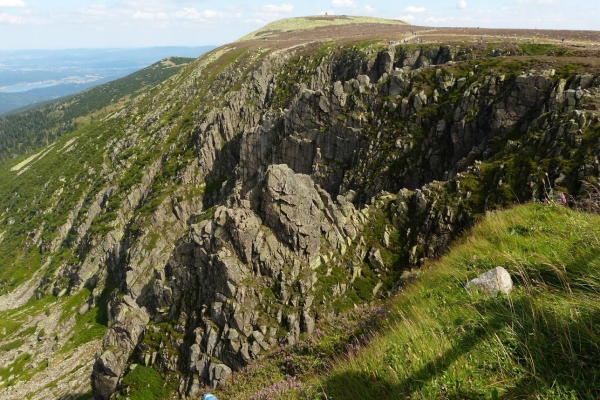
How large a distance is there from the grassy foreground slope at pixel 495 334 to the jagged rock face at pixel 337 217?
19439 mm

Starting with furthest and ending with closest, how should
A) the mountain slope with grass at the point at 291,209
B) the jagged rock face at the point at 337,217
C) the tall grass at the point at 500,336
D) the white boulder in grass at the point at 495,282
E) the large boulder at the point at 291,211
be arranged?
the large boulder at the point at 291,211
the jagged rock face at the point at 337,217
the mountain slope with grass at the point at 291,209
the white boulder in grass at the point at 495,282
the tall grass at the point at 500,336

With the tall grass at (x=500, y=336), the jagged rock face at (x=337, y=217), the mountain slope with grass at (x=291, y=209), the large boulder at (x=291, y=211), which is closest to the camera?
the tall grass at (x=500, y=336)

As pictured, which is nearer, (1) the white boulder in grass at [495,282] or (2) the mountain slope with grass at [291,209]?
(1) the white boulder in grass at [495,282]

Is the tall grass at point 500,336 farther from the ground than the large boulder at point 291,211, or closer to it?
farther from the ground

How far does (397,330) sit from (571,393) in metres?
3.73

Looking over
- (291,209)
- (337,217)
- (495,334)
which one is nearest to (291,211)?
(291,209)

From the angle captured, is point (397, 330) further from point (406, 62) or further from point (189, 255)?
point (406, 62)

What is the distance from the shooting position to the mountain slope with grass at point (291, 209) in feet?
106

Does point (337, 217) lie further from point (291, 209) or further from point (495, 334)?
point (495, 334)

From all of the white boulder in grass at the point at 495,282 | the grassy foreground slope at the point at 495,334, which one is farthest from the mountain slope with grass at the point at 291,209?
the white boulder in grass at the point at 495,282

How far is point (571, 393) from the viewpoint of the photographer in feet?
15.2

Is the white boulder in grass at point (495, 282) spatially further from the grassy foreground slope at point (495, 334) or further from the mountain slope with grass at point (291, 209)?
the mountain slope with grass at point (291, 209)

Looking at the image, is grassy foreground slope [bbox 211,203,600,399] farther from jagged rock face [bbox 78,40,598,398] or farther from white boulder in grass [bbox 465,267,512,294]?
jagged rock face [bbox 78,40,598,398]

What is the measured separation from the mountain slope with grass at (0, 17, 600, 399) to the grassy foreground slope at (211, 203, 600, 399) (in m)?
1.12
